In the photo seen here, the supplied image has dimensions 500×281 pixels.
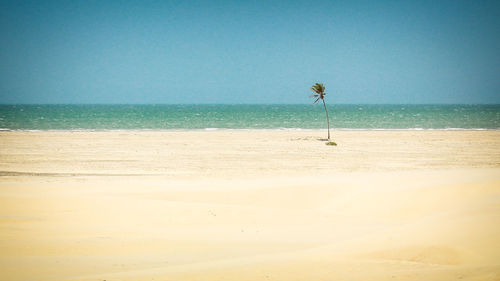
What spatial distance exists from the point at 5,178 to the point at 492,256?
1549 cm

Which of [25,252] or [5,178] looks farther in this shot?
[5,178]

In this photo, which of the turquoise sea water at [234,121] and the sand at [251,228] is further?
the turquoise sea water at [234,121]

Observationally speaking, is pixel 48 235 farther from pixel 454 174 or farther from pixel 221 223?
pixel 454 174

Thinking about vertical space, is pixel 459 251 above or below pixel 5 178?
above

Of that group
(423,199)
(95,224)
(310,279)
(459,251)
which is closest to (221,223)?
(95,224)

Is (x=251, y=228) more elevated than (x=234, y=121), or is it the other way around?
(x=234, y=121)

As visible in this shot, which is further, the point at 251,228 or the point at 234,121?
the point at 234,121

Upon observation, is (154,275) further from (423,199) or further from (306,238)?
(423,199)

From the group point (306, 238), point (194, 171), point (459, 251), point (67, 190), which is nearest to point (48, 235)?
point (67, 190)

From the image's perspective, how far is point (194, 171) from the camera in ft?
52.4

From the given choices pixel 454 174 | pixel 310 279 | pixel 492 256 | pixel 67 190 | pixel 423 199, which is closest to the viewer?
pixel 310 279

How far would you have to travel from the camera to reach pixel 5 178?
13852mm

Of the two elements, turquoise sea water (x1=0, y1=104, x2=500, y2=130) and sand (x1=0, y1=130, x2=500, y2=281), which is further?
turquoise sea water (x1=0, y1=104, x2=500, y2=130)

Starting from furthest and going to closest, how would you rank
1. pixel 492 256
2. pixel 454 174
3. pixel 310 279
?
pixel 454 174 < pixel 492 256 < pixel 310 279
